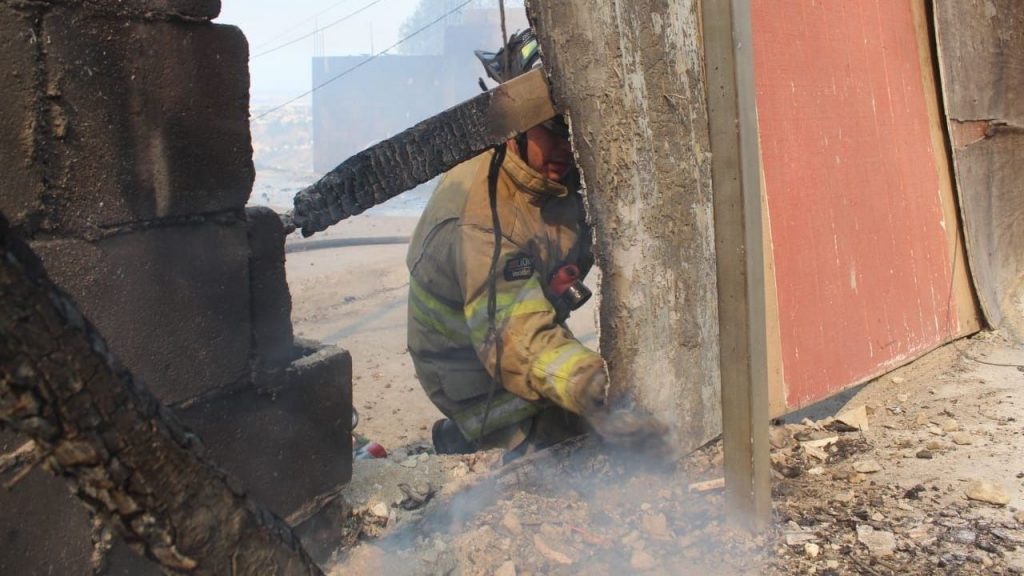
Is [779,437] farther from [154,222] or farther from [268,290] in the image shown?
[154,222]

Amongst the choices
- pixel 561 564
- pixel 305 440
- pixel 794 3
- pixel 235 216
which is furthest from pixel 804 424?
pixel 235 216

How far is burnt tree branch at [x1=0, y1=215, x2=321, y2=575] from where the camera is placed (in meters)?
0.89

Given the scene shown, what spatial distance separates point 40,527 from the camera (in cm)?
153

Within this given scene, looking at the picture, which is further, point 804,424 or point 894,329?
point 894,329

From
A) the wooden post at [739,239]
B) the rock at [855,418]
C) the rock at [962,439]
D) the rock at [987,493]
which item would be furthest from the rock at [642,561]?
the rock at [962,439]

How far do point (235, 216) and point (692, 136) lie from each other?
4.22 ft

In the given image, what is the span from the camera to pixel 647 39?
2.11m

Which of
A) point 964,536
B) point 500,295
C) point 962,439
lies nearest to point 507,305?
point 500,295

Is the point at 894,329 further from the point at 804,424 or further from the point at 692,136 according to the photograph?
the point at 692,136

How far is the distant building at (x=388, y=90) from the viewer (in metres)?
33.7

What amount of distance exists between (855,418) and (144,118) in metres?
2.67

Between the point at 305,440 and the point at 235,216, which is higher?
the point at 235,216

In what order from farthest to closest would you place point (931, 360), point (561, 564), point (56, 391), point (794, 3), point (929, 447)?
point (931, 360), point (794, 3), point (929, 447), point (561, 564), point (56, 391)

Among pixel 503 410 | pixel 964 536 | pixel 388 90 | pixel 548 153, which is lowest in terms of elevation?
pixel 964 536
